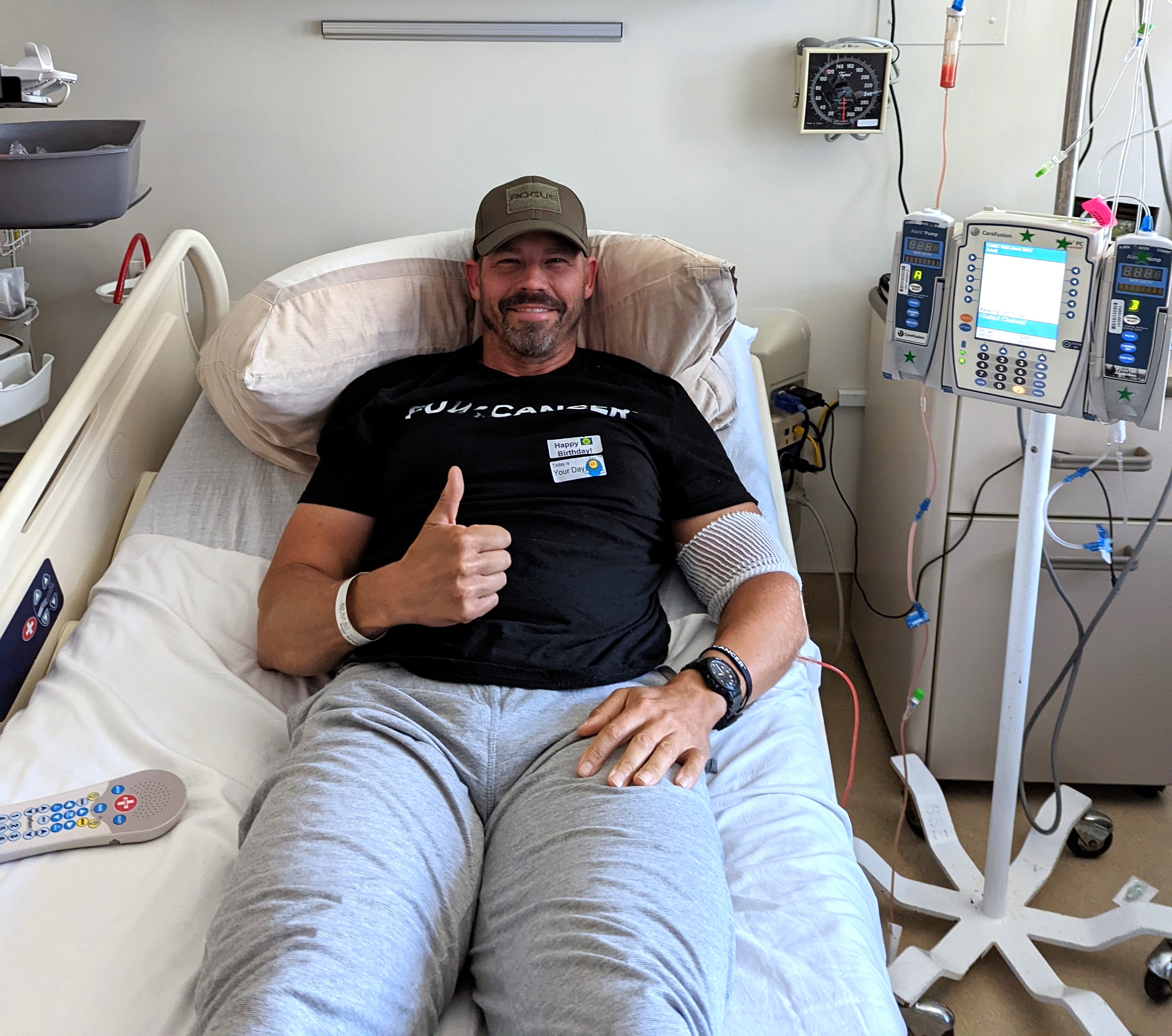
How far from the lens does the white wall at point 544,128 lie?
211 cm

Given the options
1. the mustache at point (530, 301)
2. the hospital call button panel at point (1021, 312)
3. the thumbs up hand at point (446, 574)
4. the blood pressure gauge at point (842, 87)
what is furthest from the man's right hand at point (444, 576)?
the blood pressure gauge at point (842, 87)

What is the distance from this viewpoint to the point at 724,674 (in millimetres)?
1324

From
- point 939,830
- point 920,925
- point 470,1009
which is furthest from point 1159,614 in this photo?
point 470,1009

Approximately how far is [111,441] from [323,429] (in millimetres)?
323

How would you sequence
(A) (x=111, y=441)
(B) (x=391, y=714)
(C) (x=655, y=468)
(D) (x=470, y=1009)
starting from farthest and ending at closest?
(A) (x=111, y=441), (C) (x=655, y=468), (B) (x=391, y=714), (D) (x=470, y=1009)

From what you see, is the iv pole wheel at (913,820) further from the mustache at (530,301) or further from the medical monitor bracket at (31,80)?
the medical monitor bracket at (31,80)

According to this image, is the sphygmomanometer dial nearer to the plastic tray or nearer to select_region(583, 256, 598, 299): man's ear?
select_region(583, 256, 598, 299): man's ear

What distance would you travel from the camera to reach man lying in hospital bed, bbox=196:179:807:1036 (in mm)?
973

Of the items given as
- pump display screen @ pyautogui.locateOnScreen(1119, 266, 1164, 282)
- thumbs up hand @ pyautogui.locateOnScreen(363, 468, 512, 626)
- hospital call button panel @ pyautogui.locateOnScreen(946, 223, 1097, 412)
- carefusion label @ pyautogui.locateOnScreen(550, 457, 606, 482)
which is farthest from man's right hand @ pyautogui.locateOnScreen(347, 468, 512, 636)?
pump display screen @ pyautogui.locateOnScreen(1119, 266, 1164, 282)

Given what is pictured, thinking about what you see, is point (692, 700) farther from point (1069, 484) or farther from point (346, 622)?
point (1069, 484)

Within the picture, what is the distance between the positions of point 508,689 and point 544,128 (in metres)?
1.32

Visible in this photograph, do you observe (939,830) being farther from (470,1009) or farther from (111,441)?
(111,441)

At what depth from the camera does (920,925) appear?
1743 mm

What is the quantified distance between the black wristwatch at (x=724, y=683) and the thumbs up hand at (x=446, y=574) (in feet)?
0.87
